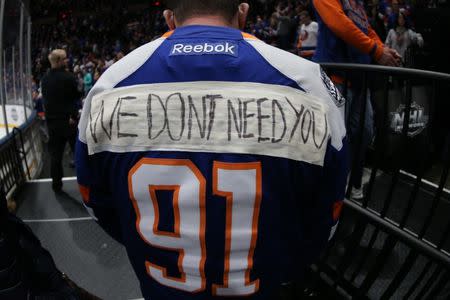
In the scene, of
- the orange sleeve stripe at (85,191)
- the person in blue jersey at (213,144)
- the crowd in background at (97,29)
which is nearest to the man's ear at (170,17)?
the person in blue jersey at (213,144)

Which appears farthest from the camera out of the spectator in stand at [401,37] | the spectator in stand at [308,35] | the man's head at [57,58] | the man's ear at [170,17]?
the spectator in stand at [308,35]

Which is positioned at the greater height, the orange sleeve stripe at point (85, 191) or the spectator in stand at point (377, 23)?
the spectator in stand at point (377, 23)

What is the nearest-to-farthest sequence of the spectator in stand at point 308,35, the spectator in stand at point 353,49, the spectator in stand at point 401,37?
the spectator in stand at point 353,49 < the spectator in stand at point 401,37 < the spectator in stand at point 308,35

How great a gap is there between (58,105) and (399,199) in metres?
3.26

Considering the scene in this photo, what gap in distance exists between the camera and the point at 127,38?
64.4 ft

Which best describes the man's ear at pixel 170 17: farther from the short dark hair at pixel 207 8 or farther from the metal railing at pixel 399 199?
the metal railing at pixel 399 199

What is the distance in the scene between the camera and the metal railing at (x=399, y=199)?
1592 mm

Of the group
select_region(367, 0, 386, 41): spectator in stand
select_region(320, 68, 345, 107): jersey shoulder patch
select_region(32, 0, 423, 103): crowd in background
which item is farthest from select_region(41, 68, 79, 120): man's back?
select_region(32, 0, 423, 103): crowd in background

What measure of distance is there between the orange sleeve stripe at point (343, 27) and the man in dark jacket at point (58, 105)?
8.88 ft

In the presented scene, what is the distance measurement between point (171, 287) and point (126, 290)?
5.13 ft

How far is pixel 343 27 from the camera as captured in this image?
7.68 ft

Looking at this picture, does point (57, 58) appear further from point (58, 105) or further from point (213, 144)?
point (213, 144)

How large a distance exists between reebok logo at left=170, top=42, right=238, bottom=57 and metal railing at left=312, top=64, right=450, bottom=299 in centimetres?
85

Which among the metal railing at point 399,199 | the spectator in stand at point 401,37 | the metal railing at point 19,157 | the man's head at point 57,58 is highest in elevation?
the spectator in stand at point 401,37
